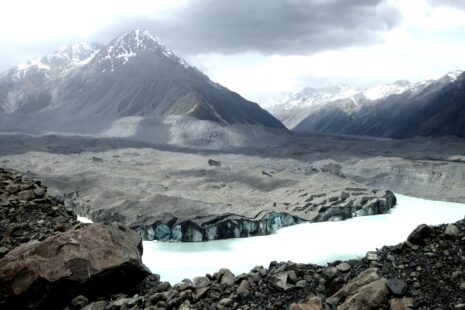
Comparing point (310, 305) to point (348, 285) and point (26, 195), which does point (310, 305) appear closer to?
point (348, 285)

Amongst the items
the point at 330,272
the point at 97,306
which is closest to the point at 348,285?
the point at 330,272

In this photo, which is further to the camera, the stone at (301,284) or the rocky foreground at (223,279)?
the stone at (301,284)

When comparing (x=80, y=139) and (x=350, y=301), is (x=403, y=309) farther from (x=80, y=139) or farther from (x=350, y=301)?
(x=80, y=139)

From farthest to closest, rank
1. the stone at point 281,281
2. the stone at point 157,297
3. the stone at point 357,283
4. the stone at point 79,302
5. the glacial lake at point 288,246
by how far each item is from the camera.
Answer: the glacial lake at point 288,246 → the stone at point 79,302 → the stone at point 157,297 → the stone at point 281,281 → the stone at point 357,283

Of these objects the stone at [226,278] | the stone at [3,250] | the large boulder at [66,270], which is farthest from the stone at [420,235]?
the stone at [3,250]

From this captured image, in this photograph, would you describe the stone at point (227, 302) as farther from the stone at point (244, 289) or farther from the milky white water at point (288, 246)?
the milky white water at point (288, 246)

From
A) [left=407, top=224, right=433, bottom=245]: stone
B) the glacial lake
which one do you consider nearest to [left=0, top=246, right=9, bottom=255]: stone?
[left=407, top=224, right=433, bottom=245]: stone

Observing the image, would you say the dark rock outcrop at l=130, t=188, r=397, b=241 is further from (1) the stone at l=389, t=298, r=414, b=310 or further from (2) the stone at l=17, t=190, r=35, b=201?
(1) the stone at l=389, t=298, r=414, b=310
